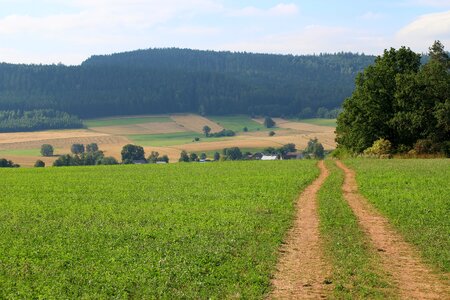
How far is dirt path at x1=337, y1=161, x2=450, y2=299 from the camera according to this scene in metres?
18.9

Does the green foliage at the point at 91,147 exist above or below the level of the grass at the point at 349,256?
below

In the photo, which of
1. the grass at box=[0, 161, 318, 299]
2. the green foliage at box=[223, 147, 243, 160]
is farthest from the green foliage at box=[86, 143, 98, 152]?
the grass at box=[0, 161, 318, 299]

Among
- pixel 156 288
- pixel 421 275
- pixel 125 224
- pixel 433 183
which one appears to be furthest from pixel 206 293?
pixel 433 183

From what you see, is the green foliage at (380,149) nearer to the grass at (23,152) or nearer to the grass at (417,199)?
the grass at (417,199)

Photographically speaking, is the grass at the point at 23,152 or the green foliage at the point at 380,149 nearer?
the green foliage at the point at 380,149

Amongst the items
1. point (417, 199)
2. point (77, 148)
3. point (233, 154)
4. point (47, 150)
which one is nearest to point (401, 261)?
point (417, 199)

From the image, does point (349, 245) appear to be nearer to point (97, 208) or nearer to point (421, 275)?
point (421, 275)

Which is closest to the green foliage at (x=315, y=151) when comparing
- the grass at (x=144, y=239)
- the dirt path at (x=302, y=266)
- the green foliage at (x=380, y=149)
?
the green foliage at (x=380, y=149)

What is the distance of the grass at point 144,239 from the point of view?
19.2m

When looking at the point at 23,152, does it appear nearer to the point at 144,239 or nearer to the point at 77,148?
the point at 77,148

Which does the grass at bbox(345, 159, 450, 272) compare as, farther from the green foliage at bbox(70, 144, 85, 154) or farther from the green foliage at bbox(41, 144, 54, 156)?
the green foliage at bbox(70, 144, 85, 154)

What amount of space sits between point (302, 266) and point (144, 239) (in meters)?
7.59

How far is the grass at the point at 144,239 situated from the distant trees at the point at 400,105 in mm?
36732

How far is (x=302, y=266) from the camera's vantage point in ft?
72.4
